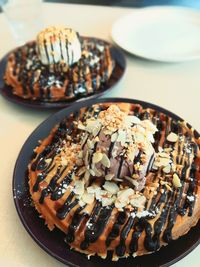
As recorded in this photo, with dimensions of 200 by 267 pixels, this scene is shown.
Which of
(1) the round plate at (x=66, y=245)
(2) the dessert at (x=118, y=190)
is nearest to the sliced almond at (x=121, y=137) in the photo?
(2) the dessert at (x=118, y=190)

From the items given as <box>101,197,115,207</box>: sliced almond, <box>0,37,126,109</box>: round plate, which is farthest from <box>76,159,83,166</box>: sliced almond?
<box>0,37,126,109</box>: round plate

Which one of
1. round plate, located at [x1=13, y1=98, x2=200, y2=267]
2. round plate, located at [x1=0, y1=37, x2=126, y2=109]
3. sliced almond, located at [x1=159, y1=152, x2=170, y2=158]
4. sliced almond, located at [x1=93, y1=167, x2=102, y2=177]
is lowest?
round plate, located at [x1=13, y1=98, x2=200, y2=267]

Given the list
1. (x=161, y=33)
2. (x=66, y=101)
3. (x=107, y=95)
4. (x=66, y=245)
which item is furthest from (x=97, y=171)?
(x=161, y=33)

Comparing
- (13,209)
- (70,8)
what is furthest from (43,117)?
(70,8)

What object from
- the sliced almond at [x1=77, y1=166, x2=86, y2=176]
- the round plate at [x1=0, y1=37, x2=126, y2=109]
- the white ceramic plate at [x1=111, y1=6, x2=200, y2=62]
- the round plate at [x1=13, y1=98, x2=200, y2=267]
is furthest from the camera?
the white ceramic plate at [x1=111, y1=6, x2=200, y2=62]

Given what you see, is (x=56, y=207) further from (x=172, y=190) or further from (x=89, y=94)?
(x=89, y=94)

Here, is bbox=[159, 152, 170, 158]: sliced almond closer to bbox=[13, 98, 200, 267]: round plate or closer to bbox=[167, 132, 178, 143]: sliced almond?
bbox=[167, 132, 178, 143]: sliced almond
